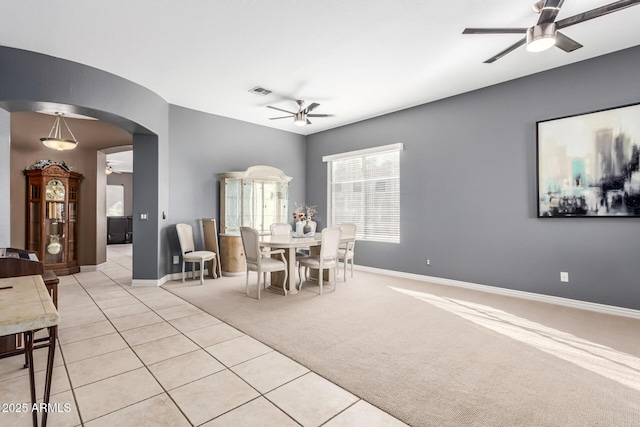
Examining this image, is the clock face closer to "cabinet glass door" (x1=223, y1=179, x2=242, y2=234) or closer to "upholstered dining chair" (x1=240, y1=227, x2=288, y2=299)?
"cabinet glass door" (x1=223, y1=179, x2=242, y2=234)

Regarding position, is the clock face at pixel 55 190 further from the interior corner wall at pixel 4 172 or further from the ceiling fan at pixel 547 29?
the ceiling fan at pixel 547 29

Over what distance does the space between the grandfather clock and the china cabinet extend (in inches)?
113

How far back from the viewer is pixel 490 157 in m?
4.54

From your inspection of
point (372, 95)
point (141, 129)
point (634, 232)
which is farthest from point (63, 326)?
point (634, 232)

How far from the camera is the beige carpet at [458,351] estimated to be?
1.86 meters

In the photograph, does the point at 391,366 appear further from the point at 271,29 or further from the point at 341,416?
the point at 271,29

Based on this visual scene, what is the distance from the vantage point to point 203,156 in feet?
18.9

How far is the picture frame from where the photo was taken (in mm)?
3467

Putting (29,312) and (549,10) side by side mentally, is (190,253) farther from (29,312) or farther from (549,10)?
(549,10)

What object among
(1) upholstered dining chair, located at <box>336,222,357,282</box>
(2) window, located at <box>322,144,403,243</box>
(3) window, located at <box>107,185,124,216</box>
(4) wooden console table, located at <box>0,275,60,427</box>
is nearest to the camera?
(4) wooden console table, located at <box>0,275,60,427</box>

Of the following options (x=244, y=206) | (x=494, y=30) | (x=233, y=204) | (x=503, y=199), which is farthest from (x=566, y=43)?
(x=233, y=204)

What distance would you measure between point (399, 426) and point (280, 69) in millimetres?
3966

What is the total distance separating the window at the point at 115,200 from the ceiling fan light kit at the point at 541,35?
1353cm

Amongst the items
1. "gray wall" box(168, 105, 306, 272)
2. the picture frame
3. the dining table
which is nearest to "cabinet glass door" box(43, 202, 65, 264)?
"gray wall" box(168, 105, 306, 272)
